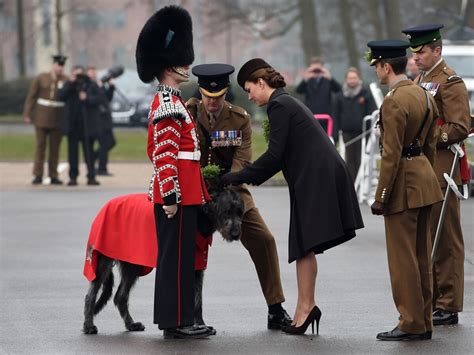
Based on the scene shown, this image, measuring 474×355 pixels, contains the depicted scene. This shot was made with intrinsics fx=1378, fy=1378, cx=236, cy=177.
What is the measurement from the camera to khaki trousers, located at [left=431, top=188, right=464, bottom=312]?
9.30 m

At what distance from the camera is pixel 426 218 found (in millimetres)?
8711

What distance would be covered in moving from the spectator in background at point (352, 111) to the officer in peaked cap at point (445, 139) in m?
10.0

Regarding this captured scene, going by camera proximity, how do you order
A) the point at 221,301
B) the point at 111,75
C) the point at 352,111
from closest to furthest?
1. the point at 221,301
2. the point at 352,111
3. the point at 111,75

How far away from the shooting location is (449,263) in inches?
368

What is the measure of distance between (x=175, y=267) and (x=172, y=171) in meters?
0.63

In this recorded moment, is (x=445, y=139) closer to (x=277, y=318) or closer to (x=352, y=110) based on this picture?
(x=277, y=318)

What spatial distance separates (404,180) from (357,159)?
11.3 m

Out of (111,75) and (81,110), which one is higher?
(111,75)

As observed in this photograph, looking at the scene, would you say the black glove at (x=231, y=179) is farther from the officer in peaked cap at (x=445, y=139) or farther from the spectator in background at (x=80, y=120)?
the spectator in background at (x=80, y=120)

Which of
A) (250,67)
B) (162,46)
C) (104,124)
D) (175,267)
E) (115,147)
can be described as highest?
(162,46)

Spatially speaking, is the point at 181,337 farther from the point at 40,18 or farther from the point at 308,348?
the point at 40,18

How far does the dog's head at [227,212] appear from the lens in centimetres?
866

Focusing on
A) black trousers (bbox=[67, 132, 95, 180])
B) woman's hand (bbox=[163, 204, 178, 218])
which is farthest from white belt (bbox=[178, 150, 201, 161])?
black trousers (bbox=[67, 132, 95, 180])

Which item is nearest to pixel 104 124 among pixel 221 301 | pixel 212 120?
pixel 221 301
